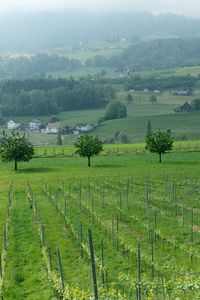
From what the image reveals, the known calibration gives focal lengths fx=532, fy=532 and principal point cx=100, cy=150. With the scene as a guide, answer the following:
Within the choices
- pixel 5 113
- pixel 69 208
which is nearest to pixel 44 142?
pixel 5 113

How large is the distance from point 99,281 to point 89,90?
168273mm

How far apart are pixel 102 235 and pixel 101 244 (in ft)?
12.6

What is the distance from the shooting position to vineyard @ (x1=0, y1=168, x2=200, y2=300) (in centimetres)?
1966

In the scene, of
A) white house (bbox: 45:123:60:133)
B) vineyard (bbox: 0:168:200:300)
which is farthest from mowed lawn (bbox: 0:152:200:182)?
white house (bbox: 45:123:60:133)

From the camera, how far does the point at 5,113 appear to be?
596 feet

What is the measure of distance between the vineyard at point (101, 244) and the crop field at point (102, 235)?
0.05 m

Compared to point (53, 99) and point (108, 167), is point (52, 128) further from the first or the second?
point (108, 167)

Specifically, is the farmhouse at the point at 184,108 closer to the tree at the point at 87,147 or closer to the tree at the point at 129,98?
the tree at the point at 129,98

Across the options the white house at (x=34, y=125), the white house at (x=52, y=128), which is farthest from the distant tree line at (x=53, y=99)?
the white house at (x=52, y=128)

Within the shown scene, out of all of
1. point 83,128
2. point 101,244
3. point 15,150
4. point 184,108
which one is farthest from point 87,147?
point 184,108

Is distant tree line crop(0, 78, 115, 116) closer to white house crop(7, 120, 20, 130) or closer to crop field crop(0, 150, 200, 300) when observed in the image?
white house crop(7, 120, 20, 130)

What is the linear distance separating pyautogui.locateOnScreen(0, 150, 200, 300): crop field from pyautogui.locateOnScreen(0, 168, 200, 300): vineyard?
0.15ft

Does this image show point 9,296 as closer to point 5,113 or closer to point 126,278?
point 126,278

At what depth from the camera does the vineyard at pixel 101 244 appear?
64.5 feet
